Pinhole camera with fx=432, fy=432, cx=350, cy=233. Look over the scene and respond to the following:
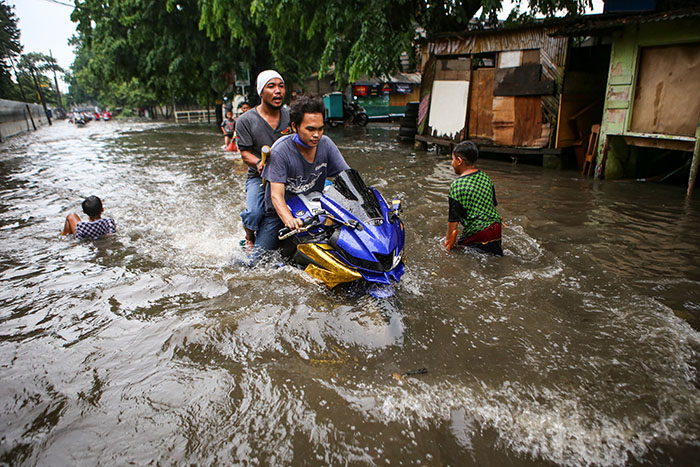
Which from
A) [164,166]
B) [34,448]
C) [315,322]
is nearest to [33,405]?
[34,448]

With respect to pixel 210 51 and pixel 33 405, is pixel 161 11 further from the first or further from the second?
pixel 33 405

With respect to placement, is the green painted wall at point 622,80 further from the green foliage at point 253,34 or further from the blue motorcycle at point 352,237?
the blue motorcycle at point 352,237

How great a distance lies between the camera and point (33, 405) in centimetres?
255

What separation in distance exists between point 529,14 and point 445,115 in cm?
519

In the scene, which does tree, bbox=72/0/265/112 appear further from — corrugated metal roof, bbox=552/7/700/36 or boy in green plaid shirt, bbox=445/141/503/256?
boy in green plaid shirt, bbox=445/141/503/256

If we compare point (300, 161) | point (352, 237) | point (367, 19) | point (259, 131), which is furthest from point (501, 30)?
point (352, 237)

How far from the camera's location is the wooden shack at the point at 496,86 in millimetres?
9867

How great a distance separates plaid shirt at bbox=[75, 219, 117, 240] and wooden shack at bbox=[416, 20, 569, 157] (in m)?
8.95

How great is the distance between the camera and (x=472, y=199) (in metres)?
4.30

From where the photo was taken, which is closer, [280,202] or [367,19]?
[280,202]

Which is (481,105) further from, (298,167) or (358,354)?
(358,354)

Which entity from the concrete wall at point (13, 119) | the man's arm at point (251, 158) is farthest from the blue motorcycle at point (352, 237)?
the concrete wall at point (13, 119)

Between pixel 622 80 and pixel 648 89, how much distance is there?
1.62ft

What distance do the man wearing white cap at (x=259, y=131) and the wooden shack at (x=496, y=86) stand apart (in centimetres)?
769
